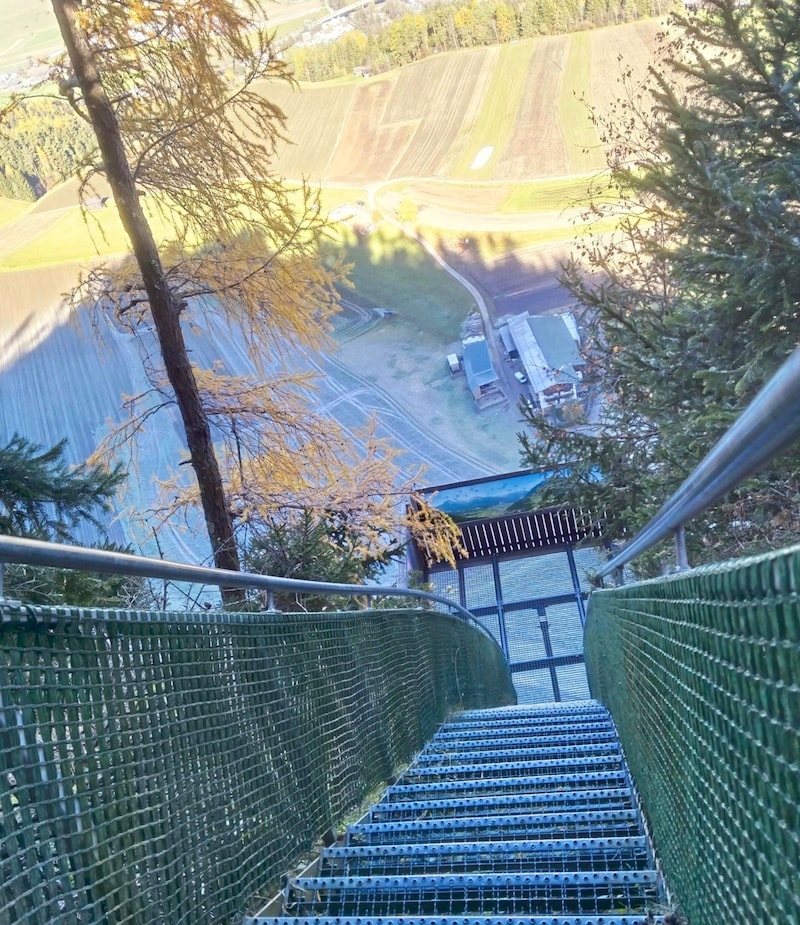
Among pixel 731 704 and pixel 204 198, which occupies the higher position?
pixel 204 198

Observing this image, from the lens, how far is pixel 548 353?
2231cm

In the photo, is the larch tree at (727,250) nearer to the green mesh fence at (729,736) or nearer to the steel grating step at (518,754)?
the steel grating step at (518,754)

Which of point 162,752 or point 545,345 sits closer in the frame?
point 162,752

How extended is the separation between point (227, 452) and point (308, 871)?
288 inches

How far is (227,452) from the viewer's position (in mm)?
9867

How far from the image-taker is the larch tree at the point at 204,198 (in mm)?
6992

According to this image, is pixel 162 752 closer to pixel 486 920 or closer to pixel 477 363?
pixel 486 920

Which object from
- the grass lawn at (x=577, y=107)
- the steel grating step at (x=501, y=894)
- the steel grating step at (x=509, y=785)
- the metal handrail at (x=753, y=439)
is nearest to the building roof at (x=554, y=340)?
the grass lawn at (x=577, y=107)

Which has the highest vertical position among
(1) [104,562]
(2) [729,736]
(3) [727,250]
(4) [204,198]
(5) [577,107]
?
(5) [577,107]

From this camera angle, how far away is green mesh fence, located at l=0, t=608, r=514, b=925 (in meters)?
1.59

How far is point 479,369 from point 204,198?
1600 cm

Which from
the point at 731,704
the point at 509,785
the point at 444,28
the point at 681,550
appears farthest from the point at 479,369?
the point at 731,704

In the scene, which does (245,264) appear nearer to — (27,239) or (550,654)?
(550,654)

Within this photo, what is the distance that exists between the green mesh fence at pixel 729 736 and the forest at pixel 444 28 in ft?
93.5
